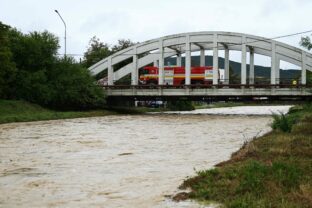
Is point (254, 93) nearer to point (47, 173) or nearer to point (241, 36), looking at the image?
point (241, 36)

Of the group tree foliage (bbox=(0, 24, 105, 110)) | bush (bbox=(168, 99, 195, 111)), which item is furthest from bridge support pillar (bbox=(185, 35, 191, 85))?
bush (bbox=(168, 99, 195, 111))

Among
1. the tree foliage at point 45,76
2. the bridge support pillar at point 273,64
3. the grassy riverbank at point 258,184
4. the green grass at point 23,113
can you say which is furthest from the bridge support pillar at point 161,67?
the grassy riverbank at point 258,184

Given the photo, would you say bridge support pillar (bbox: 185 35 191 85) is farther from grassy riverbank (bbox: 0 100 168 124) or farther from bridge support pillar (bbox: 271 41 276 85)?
grassy riverbank (bbox: 0 100 168 124)

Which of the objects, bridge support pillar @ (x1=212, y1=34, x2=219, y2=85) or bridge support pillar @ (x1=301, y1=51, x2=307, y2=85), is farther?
bridge support pillar @ (x1=212, y1=34, x2=219, y2=85)

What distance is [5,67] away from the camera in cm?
3959

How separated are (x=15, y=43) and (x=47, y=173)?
119 feet

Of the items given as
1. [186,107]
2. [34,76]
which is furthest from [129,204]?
[186,107]

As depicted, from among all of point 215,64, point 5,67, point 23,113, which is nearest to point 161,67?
point 215,64

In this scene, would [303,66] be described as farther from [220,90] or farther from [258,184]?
[258,184]

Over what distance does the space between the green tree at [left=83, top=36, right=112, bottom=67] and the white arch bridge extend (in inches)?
656

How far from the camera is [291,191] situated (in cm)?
818

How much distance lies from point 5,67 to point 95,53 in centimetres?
4099

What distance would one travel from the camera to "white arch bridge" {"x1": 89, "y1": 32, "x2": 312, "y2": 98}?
51.0 meters

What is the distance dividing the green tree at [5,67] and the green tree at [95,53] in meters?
32.3
